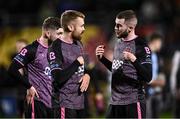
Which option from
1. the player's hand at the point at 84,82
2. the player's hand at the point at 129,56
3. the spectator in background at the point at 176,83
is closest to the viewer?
the player's hand at the point at 129,56

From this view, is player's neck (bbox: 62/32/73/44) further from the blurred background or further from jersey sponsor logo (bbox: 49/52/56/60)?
the blurred background

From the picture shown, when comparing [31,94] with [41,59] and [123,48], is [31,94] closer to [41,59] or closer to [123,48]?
[41,59]

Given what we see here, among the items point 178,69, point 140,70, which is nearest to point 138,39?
point 140,70

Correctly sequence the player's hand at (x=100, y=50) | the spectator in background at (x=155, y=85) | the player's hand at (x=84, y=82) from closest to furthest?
the player's hand at (x=100, y=50) → the player's hand at (x=84, y=82) → the spectator in background at (x=155, y=85)

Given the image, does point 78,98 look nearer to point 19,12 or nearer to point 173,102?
point 173,102

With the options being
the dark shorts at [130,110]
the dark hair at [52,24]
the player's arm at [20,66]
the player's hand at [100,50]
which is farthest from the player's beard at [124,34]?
the player's arm at [20,66]

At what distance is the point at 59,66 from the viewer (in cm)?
1020

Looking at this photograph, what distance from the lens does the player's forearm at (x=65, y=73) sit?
33.2 ft

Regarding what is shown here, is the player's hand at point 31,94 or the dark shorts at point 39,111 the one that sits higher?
the player's hand at point 31,94

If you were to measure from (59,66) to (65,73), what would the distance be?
134 mm

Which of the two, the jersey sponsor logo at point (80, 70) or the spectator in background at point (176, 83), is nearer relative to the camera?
the jersey sponsor logo at point (80, 70)

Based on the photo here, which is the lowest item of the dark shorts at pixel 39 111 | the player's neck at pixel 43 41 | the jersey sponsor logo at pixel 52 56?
the dark shorts at pixel 39 111

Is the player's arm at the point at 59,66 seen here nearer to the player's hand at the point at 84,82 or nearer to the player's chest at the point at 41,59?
the player's hand at the point at 84,82

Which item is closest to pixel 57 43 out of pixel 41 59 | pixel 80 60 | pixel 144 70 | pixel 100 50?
pixel 80 60
